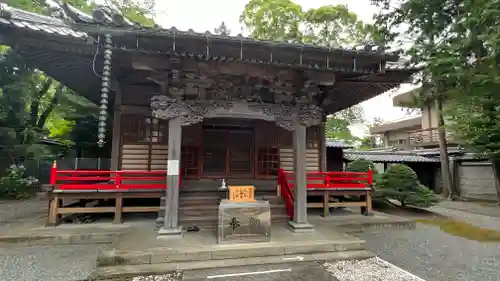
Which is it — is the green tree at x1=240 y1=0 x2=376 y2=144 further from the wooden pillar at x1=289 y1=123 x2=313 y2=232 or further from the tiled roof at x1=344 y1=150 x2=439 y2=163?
the wooden pillar at x1=289 y1=123 x2=313 y2=232

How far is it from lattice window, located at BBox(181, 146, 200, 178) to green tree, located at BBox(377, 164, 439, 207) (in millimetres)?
6516

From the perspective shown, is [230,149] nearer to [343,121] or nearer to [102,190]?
[102,190]

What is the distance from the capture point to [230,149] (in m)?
8.46

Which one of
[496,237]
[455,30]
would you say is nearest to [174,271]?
[496,237]

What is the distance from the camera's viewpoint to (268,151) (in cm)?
809

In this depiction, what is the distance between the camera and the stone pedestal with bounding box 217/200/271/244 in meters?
4.52

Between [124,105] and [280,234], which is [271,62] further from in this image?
[124,105]

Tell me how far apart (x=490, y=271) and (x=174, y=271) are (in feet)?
16.5

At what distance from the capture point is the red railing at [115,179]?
5762 mm

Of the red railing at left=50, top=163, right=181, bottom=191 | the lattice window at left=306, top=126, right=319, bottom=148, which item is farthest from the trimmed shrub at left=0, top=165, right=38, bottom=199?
the lattice window at left=306, top=126, right=319, bottom=148

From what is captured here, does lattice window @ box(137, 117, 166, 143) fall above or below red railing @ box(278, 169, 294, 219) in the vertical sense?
above

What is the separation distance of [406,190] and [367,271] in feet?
20.5

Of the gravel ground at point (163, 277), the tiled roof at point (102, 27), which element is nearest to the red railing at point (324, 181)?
the gravel ground at point (163, 277)

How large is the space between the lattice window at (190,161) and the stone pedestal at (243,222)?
9.96 ft
